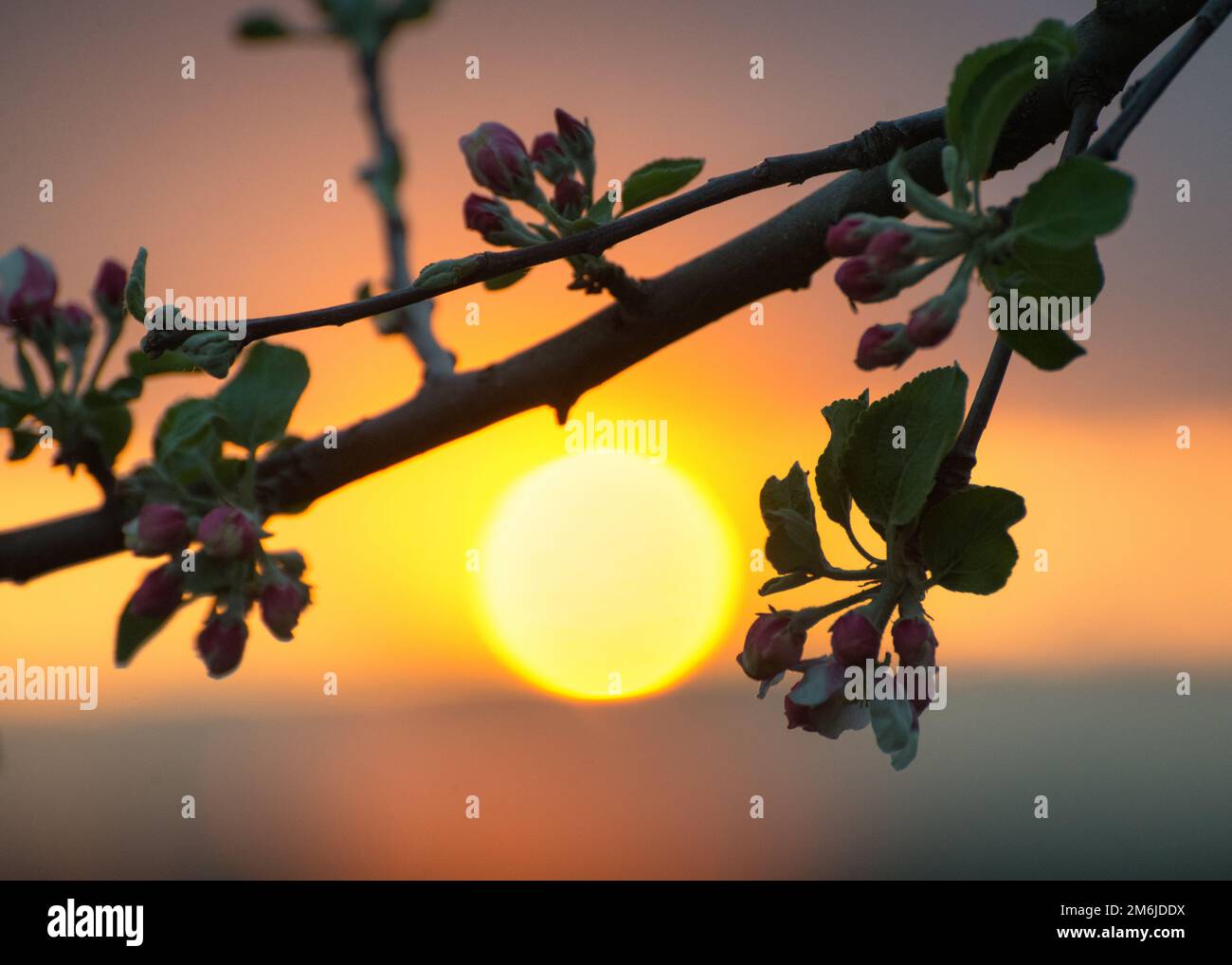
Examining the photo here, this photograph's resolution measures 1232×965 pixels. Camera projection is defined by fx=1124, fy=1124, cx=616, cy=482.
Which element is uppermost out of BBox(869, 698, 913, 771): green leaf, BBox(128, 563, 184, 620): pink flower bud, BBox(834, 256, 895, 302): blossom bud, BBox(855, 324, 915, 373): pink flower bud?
BBox(834, 256, 895, 302): blossom bud

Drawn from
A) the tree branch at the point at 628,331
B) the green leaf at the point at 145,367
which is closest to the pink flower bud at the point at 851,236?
the tree branch at the point at 628,331

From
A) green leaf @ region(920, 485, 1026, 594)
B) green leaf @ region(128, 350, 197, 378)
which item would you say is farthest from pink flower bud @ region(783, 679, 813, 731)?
green leaf @ region(128, 350, 197, 378)

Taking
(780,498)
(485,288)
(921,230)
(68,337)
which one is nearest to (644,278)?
(485,288)

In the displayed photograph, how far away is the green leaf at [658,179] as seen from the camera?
3.02 feet

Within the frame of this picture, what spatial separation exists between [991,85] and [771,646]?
0.36 metres

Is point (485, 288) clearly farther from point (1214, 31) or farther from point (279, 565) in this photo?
point (1214, 31)

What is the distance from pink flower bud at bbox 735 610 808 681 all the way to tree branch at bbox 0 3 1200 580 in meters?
0.29

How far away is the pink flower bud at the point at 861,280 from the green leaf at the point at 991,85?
0.26 ft

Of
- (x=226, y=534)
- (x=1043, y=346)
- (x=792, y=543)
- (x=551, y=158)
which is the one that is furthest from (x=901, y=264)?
(x=226, y=534)

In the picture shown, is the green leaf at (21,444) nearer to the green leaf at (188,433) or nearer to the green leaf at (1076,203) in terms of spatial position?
the green leaf at (188,433)

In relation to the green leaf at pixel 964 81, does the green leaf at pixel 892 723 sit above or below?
below

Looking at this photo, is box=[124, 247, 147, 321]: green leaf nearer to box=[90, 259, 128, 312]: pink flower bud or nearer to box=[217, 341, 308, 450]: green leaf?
box=[217, 341, 308, 450]: green leaf

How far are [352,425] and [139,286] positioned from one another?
12.7 inches

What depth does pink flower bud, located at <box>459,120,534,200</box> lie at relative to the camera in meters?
0.95
